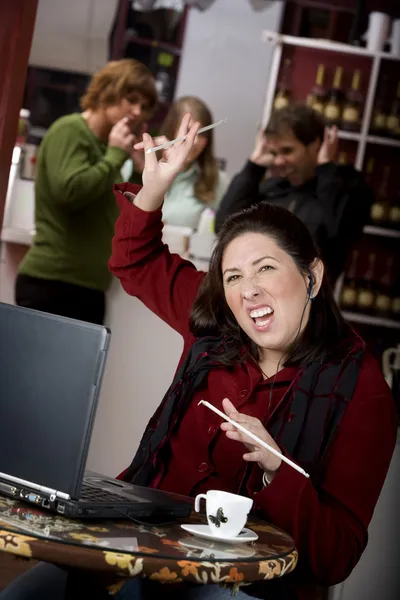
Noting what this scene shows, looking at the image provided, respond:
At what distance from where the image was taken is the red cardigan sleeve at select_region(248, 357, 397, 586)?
1417mm

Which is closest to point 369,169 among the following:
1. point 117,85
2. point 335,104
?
point 335,104

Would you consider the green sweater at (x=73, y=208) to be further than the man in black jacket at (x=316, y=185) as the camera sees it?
No

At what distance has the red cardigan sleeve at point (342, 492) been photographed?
1.42 meters

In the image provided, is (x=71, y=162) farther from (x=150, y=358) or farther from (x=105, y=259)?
(x=150, y=358)

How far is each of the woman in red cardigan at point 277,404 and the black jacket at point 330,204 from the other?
4.52ft

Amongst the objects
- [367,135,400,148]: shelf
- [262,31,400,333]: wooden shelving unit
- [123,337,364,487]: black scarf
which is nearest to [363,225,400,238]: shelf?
[262,31,400,333]: wooden shelving unit

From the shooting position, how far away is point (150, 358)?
2.65 metres

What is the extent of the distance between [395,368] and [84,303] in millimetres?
1140

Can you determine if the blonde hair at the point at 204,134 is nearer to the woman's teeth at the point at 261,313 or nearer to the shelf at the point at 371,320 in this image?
the shelf at the point at 371,320

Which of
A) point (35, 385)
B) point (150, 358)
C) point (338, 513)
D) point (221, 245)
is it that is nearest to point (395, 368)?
point (150, 358)

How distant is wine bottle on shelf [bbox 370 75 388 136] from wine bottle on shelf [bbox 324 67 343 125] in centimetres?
22

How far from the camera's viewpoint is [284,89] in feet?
17.8

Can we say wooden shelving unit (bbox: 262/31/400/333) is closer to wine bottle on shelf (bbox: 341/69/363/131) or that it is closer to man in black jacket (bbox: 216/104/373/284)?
wine bottle on shelf (bbox: 341/69/363/131)

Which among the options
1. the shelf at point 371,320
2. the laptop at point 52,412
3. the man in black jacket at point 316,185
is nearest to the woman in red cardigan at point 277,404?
the laptop at point 52,412
